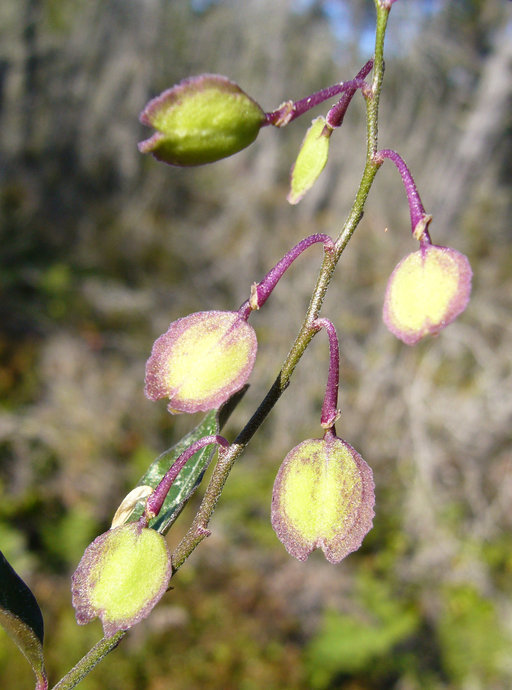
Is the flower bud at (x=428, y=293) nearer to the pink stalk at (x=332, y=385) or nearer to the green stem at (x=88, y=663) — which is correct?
the pink stalk at (x=332, y=385)

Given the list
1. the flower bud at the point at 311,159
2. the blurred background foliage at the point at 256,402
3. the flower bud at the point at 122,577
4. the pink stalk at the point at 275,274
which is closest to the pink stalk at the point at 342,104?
the flower bud at the point at 311,159

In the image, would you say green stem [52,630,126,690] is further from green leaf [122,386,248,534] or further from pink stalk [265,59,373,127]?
pink stalk [265,59,373,127]

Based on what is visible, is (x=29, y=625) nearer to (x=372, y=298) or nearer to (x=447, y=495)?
(x=447, y=495)

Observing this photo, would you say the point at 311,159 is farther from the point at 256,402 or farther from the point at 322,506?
the point at 256,402

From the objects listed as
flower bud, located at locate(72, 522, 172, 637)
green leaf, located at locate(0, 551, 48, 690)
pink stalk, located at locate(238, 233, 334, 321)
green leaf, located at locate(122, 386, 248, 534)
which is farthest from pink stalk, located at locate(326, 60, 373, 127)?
green leaf, located at locate(0, 551, 48, 690)

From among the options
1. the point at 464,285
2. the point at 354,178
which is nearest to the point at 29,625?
the point at 464,285
